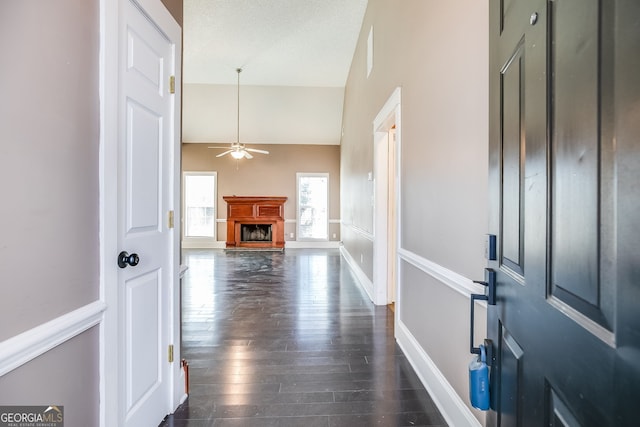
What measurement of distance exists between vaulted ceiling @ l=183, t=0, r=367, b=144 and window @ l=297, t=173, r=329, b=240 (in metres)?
1.21

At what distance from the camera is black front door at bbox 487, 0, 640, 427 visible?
1.57 feet

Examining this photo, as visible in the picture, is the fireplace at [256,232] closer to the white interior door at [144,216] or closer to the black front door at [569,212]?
the white interior door at [144,216]

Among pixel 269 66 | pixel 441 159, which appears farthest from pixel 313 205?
pixel 441 159

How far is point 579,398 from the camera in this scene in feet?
1.92

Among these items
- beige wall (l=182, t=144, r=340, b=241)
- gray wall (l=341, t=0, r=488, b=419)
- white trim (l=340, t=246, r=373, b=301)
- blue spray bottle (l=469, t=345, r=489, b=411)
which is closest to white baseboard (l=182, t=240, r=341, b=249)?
beige wall (l=182, t=144, r=340, b=241)

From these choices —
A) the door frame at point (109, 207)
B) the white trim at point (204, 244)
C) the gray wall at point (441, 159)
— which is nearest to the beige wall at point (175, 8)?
the door frame at point (109, 207)

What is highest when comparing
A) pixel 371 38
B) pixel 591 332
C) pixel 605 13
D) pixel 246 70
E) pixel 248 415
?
pixel 246 70

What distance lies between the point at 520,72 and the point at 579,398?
2.57 feet

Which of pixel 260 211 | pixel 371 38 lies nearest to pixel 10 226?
pixel 371 38

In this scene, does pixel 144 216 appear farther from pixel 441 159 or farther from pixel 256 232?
pixel 256 232

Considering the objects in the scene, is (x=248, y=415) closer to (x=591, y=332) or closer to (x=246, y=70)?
(x=591, y=332)

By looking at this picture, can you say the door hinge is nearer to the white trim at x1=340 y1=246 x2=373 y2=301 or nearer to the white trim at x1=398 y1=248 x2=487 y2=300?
the white trim at x1=398 y1=248 x2=487 y2=300

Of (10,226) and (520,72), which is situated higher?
(520,72)

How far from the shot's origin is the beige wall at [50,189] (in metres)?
0.87
